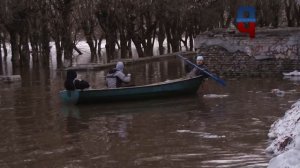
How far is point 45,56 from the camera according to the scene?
138ft

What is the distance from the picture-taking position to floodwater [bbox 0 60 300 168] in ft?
33.1

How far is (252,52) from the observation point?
23984mm

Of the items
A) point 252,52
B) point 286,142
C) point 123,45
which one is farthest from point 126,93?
point 123,45

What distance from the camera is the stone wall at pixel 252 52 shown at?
23469 mm

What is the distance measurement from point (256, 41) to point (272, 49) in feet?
2.41

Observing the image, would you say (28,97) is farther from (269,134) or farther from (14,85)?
(269,134)

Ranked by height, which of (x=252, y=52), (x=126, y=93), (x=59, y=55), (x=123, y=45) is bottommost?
(x=126, y=93)

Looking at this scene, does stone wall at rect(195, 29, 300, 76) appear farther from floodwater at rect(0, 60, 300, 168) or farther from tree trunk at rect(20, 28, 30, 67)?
tree trunk at rect(20, 28, 30, 67)

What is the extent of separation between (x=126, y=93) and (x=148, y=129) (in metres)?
4.65

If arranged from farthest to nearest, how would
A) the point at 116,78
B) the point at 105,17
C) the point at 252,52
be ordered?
the point at 105,17 → the point at 252,52 → the point at 116,78

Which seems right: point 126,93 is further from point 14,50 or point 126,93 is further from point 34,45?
point 34,45

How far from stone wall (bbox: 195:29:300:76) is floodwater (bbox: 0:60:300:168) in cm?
192

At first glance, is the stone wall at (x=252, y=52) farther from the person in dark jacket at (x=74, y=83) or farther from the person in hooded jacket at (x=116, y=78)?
the person in dark jacket at (x=74, y=83)

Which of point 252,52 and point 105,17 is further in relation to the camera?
point 105,17
